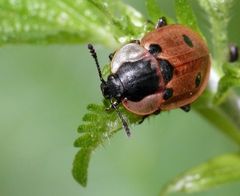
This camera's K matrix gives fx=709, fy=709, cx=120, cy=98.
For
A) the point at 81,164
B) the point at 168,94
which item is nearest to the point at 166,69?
the point at 168,94

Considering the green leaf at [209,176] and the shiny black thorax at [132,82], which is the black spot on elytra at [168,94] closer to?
the shiny black thorax at [132,82]

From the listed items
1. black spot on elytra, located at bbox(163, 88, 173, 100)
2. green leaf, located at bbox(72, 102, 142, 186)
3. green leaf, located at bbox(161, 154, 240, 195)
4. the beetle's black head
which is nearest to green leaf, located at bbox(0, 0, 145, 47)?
the beetle's black head

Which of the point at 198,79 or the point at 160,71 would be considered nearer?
the point at 198,79

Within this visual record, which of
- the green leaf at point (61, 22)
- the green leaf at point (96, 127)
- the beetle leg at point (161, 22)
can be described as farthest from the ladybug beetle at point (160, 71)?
the green leaf at point (96, 127)

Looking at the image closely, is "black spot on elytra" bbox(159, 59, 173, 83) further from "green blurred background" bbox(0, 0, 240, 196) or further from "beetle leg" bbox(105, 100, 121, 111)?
"green blurred background" bbox(0, 0, 240, 196)

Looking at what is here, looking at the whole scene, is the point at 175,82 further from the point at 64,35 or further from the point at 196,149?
the point at 196,149

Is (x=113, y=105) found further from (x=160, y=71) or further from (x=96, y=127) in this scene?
(x=160, y=71)

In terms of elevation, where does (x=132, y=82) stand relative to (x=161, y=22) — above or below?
below
